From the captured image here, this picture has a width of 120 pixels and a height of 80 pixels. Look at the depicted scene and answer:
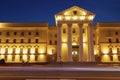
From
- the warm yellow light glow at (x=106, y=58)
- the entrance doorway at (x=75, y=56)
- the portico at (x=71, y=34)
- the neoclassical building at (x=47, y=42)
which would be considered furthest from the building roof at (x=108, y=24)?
the entrance doorway at (x=75, y=56)

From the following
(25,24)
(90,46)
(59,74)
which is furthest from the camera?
(25,24)

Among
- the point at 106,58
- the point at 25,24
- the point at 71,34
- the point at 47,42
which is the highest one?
the point at 25,24

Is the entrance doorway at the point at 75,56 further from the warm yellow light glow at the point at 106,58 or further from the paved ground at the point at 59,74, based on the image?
the paved ground at the point at 59,74

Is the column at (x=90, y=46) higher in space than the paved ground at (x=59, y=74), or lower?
higher

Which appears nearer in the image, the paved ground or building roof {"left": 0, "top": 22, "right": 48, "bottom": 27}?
the paved ground

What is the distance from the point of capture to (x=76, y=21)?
239 feet

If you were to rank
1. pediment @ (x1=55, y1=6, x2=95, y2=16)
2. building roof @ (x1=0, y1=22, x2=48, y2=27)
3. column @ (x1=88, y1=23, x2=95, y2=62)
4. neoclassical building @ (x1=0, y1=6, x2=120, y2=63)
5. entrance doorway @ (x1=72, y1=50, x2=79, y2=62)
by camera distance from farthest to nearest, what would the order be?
building roof @ (x1=0, y1=22, x2=48, y2=27), neoclassical building @ (x1=0, y1=6, x2=120, y2=63), entrance doorway @ (x1=72, y1=50, x2=79, y2=62), pediment @ (x1=55, y1=6, x2=95, y2=16), column @ (x1=88, y1=23, x2=95, y2=62)

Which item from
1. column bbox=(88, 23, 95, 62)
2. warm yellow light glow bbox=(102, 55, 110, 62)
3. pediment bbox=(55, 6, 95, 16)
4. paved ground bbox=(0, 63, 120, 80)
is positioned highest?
pediment bbox=(55, 6, 95, 16)

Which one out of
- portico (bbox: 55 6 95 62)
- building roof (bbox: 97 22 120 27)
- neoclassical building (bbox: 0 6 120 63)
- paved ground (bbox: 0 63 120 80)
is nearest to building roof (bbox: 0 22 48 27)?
neoclassical building (bbox: 0 6 120 63)

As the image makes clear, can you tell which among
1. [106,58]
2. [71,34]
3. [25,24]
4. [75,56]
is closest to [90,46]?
[71,34]

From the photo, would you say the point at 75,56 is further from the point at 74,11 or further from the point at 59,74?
the point at 59,74

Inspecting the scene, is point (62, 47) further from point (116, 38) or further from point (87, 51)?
point (116, 38)

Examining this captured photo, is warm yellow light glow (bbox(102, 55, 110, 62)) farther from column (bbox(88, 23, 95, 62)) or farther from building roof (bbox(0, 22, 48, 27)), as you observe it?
building roof (bbox(0, 22, 48, 27))

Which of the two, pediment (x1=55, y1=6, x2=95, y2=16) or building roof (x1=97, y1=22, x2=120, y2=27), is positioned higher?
pediment (x1=55, y1=6, x2=95, y2=16)
